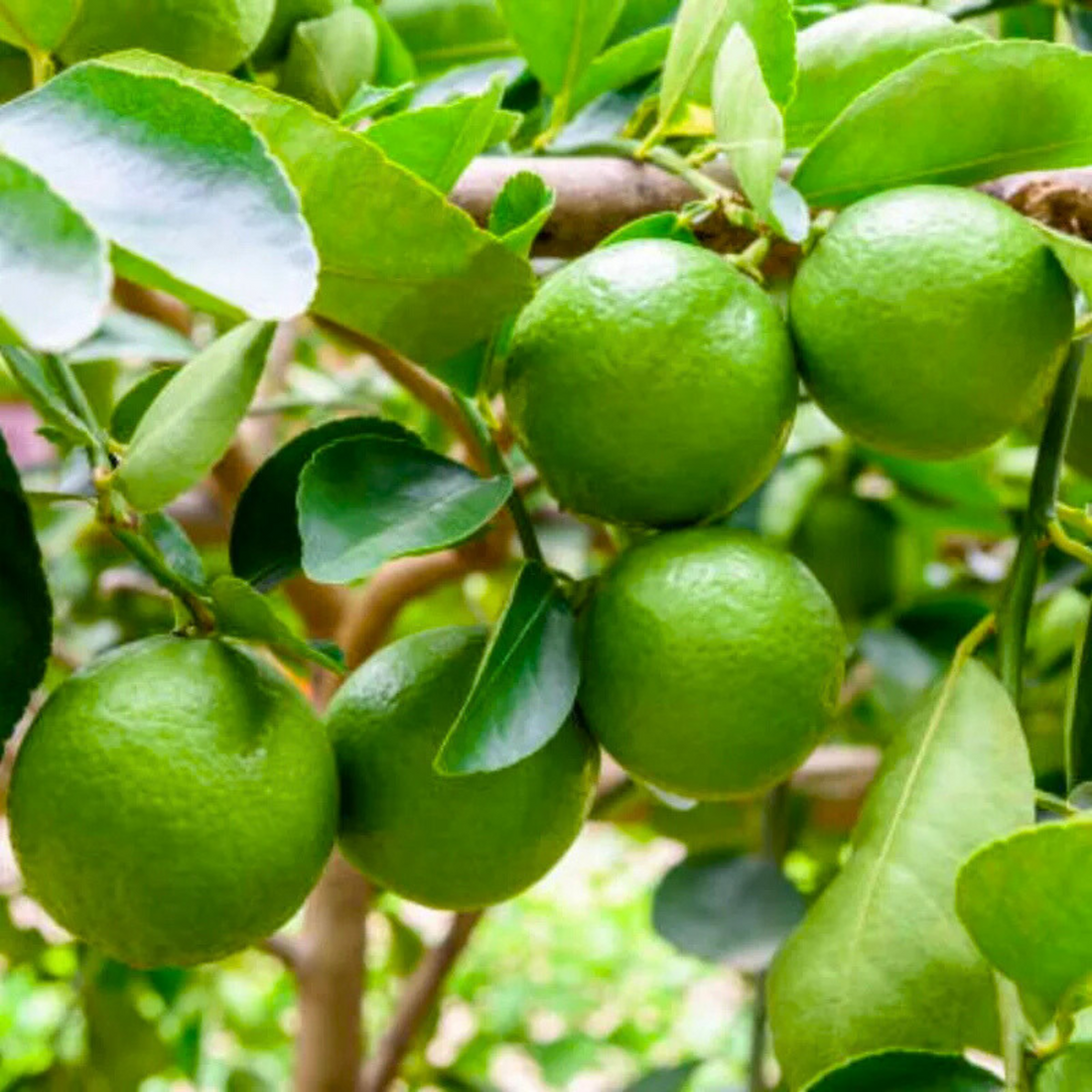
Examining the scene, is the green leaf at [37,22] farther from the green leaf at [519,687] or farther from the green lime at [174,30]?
the green leaf at [519,687]

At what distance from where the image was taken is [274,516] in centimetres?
65

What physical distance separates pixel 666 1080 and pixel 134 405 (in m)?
0.71

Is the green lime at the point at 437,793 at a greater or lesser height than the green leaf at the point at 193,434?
lesser

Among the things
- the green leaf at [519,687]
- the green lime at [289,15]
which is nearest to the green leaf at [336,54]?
the green lime at [289,15]

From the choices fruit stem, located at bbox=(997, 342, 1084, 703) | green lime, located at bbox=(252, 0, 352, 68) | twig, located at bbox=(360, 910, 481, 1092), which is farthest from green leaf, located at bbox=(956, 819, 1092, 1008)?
twig, located at bbox=(360, 910, 481, 1092)

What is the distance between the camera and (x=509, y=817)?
59cm

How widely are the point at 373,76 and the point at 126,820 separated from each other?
1.25ft

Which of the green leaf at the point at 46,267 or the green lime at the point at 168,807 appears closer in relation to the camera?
the green leaf at the point at 46,267

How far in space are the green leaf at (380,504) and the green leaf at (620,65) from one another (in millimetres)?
207

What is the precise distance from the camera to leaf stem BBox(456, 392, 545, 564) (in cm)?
62

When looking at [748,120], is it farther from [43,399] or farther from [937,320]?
[43,399]

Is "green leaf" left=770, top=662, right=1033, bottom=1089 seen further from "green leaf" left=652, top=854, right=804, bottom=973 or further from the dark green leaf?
"green leaf" left=652, top=854, right=804, bottom=973

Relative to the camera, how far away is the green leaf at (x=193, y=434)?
0.53m

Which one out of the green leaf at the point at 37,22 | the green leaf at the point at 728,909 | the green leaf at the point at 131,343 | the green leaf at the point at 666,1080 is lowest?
the green leaf at the point at 666,1080
